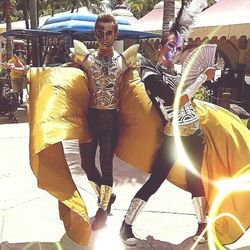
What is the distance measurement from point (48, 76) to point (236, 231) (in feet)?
6.18

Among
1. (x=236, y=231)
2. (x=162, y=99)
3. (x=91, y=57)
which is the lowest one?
(x=236, y=231)

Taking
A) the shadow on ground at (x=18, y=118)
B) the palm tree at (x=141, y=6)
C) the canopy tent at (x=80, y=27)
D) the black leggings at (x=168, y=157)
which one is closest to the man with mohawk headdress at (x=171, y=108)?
the black leggings at (x=168, y=157)

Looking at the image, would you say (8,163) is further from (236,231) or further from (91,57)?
(236,231)

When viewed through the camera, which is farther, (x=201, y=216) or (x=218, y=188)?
(x=201, y=216)

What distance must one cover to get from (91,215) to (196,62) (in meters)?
1.78

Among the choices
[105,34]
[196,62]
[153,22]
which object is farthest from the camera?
[153,22]

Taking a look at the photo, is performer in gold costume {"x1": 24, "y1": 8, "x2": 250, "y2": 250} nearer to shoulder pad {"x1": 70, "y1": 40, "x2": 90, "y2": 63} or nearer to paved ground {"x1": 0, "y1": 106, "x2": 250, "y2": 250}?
shoulder pad {"x1": 70, "y1": 40, "x2": 90, "y2": 63}

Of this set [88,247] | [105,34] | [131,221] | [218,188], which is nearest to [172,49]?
[105,34]

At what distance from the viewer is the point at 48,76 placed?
345 cm

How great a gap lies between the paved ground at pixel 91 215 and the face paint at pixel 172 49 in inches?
57.0

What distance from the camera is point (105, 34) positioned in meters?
3.27

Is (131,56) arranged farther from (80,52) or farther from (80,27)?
(80,27)

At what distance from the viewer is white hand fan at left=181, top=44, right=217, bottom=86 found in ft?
9.88

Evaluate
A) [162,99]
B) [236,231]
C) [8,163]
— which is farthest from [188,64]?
[8,163]
